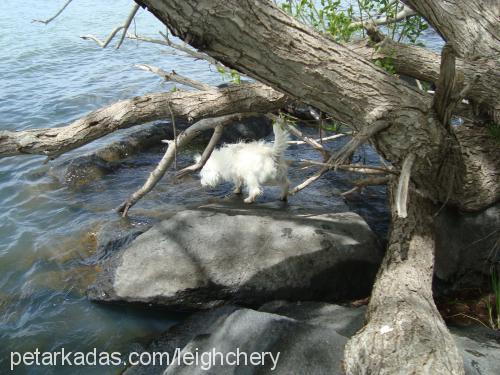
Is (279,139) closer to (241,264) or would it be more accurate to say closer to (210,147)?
(210,147)

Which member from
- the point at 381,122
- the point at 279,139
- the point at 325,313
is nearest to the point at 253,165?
the point at 279,139

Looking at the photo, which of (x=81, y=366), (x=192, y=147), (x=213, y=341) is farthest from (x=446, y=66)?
(x=192, y=147)

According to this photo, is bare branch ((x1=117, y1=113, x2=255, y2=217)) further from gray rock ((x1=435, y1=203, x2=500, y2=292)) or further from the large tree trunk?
gray rock ((x1=435, y1=203, x2=500, y2=292))

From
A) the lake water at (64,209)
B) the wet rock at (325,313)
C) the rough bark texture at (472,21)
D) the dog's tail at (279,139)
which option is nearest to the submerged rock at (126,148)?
the lake water at (64,209)

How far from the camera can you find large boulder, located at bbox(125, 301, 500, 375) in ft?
10.1

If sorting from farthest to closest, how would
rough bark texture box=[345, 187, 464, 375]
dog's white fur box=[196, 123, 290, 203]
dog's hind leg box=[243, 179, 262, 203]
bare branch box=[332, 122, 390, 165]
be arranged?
1. dog's hind leg box=[243, 179, 262, 203]
2. dog's white fur box=[196, 123, 290, 203]
3. bare branch box=[332, 122, 390, 165]
4. rough bark texture box=[345, 187, 464, 375]

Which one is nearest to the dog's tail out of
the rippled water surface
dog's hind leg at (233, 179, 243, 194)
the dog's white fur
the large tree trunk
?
the dog's white fur

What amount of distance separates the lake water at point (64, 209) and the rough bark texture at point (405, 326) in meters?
2.23

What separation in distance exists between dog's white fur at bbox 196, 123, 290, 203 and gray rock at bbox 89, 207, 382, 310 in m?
1.06

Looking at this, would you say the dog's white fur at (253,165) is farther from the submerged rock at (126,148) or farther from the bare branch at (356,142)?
the submerged rock at (126,148)

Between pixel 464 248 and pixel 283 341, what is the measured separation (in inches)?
89.3

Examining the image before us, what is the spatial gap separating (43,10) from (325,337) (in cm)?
1898

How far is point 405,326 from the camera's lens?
104 inches

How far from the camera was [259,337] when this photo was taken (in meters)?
3.34
